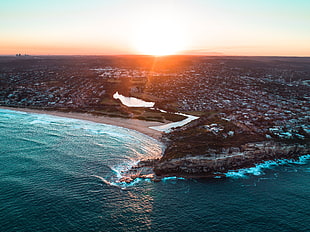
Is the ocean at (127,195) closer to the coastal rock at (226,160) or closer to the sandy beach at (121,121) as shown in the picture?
the coastal rock at (226,160)

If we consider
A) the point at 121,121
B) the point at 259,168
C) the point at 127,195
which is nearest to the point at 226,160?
the point at 259,168

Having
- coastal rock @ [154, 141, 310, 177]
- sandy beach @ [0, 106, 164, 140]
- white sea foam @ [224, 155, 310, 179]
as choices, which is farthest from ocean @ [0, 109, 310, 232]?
sandy beach @ [0, 106, 164, 140]

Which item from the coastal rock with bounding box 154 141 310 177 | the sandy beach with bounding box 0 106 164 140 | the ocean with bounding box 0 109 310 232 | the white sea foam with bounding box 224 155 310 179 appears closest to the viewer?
the ocean with bounding box 0 109 310 232

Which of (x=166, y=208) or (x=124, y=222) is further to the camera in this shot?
(x=166, y=208)

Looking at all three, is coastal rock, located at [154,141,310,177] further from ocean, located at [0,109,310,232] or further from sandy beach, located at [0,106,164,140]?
sandy beach, located at [0,106,164,140]

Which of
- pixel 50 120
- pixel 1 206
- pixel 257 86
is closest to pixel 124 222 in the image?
pixel 1 206

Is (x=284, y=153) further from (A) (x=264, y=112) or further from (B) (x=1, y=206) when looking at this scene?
(B) (x=1, y=206)
